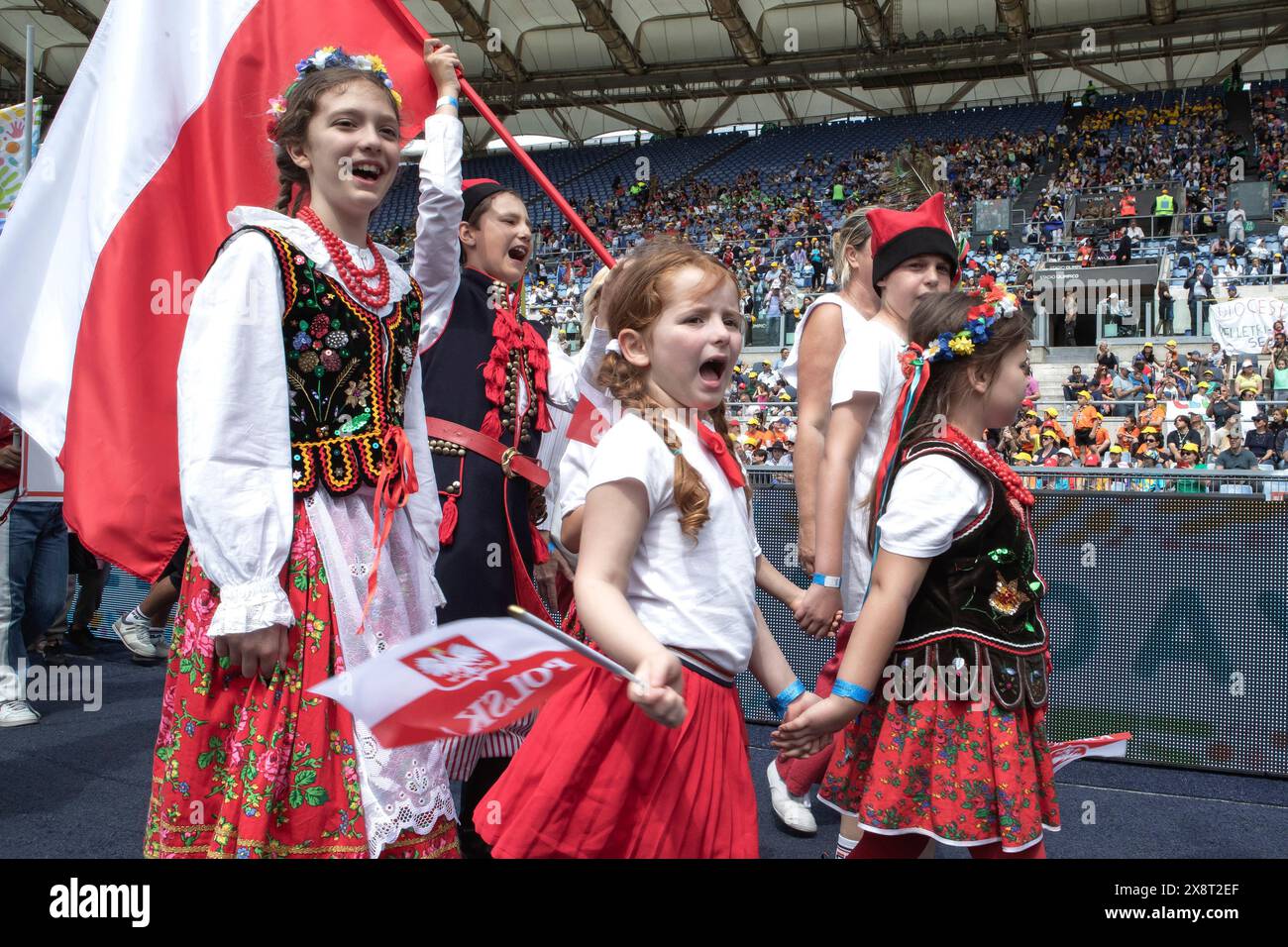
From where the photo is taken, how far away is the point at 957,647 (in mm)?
2039

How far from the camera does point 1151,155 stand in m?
22.1

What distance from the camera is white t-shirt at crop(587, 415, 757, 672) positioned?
163 centimetres

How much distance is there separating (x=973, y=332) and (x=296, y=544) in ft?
4.21

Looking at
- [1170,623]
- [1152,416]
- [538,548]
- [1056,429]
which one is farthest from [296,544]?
[1152,416]

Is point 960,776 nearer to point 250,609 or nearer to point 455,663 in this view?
point 455,663

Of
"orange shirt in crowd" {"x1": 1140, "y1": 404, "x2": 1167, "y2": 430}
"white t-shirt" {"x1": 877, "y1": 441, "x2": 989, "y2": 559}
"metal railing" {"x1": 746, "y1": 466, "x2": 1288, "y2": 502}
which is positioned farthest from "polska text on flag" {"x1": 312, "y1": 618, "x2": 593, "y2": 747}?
"orange shirt in crowd" {"x1": 1140, "y1": 404, "x2": 1167, "y2": 430}

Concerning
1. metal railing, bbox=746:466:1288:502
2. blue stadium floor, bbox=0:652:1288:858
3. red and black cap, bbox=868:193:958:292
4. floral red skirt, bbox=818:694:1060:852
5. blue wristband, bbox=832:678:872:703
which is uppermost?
red and black cap, bbox=868:193:958:292

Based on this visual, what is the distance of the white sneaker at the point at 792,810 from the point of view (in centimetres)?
317

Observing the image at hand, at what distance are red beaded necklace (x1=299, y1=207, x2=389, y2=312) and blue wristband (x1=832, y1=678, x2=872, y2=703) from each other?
1011 mm

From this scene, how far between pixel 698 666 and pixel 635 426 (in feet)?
1.19

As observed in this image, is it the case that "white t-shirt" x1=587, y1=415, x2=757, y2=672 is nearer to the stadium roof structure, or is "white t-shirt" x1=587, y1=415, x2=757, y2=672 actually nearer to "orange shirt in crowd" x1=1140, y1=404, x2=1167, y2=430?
"orange shirt in crowd" x1=1140, y1=404, x2=1167, y2=430

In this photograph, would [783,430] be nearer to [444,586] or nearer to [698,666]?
[444,586]

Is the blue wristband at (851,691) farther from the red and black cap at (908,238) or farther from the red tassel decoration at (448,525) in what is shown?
the red and black cap at (908,238)
